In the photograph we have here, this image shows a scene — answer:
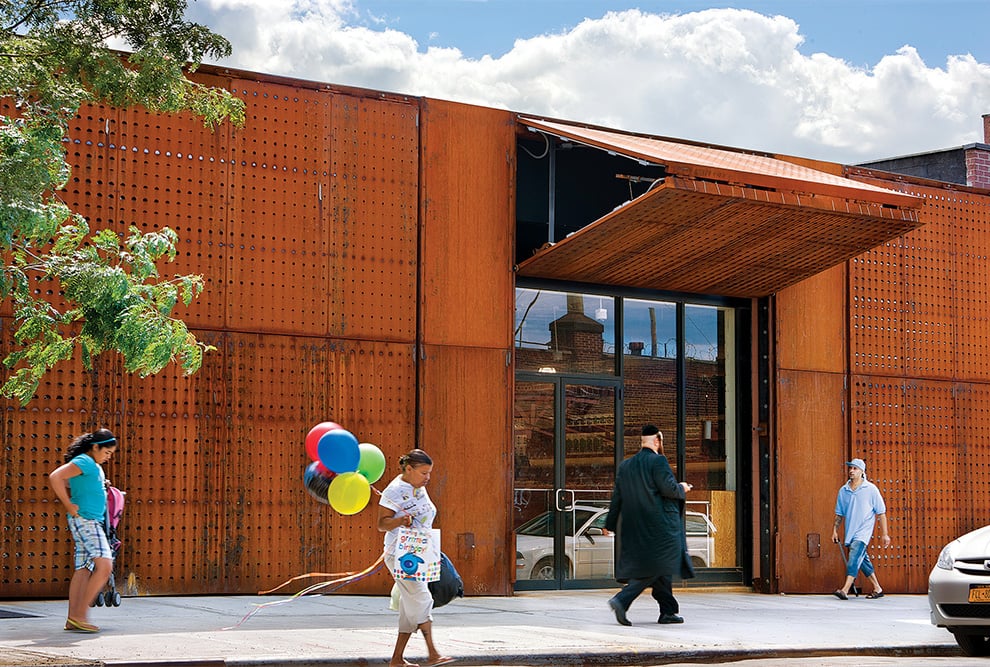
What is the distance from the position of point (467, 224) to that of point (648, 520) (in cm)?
435

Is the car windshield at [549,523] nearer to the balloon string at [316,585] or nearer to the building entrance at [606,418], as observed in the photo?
the building entrance at [606,418]

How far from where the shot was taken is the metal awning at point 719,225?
43.9ft

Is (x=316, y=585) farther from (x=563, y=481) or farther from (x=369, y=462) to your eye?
(x=563, y=481)

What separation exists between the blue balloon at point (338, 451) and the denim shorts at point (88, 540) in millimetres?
2232

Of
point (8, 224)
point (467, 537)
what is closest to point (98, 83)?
point (8, 224)

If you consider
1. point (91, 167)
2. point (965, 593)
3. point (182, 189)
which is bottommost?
point (965, 593)

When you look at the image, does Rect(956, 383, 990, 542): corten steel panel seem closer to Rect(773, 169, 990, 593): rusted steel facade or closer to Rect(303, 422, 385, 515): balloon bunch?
Rect(773, 169, 990, 593): rusted steel facade

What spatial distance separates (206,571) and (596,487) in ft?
16.8

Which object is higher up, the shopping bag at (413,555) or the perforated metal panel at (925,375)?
the perforated metal panel at (925,375)

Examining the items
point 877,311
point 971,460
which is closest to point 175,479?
point 877,311

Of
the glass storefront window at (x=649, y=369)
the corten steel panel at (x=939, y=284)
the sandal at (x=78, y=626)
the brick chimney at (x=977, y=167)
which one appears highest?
the brick chimney at (x=977, y=167)

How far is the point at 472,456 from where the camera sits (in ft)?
47.8

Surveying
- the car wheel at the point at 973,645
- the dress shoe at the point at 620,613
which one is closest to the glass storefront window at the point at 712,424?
the dress shoe at the point at 620,613

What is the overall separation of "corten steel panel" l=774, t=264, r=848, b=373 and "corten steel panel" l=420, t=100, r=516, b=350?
4.16 m
